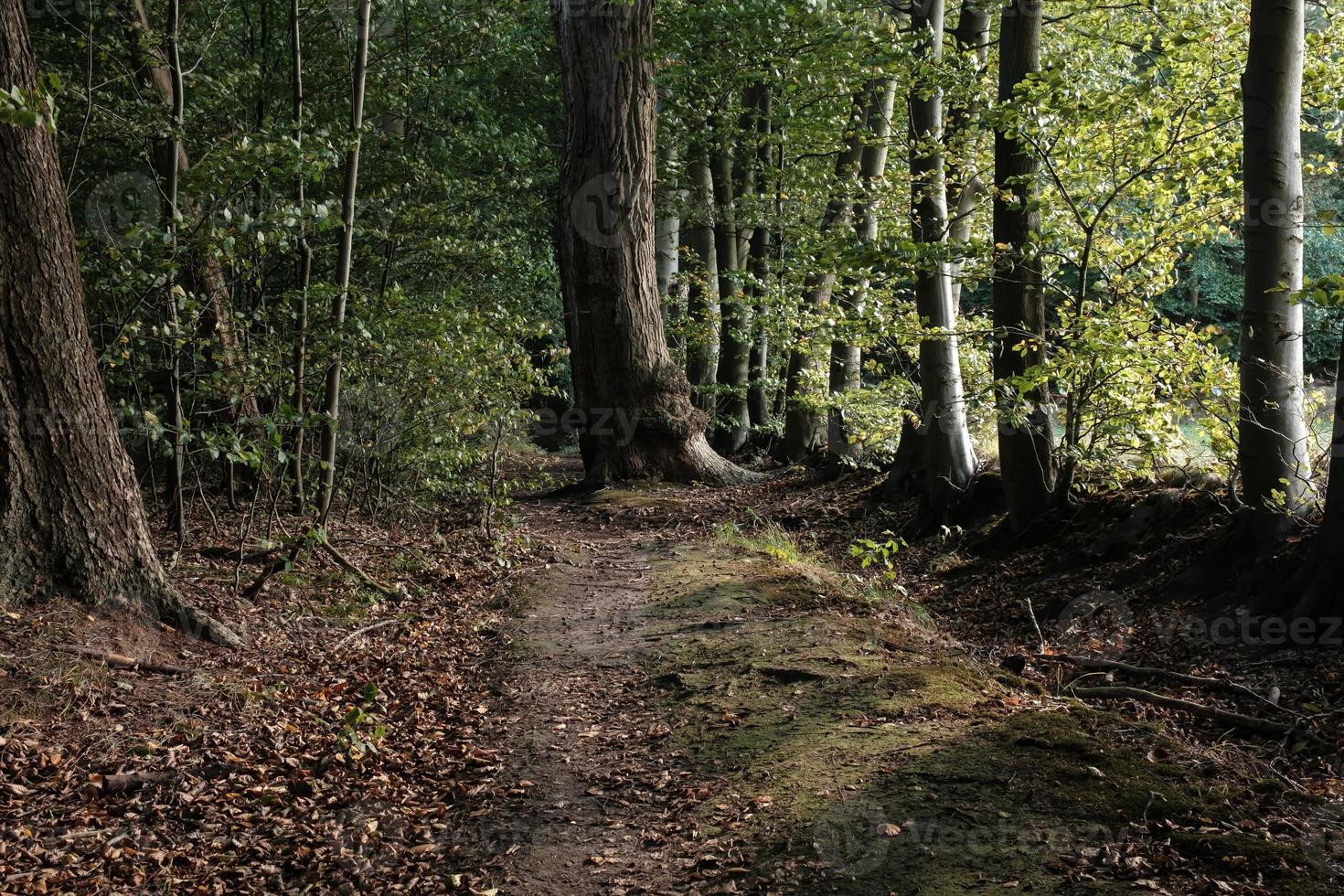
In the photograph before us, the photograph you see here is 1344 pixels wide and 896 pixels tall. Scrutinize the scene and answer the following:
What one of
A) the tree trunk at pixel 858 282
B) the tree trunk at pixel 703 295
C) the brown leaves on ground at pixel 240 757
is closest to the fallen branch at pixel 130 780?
the brown leaves on ground at pixel 240 757

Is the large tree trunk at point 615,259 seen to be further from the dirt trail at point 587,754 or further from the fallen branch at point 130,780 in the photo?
the fallen branch at point 130,780

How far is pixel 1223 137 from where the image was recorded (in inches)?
308

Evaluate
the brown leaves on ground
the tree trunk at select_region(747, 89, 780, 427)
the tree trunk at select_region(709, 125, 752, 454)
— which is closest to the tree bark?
the brown leaves on ground

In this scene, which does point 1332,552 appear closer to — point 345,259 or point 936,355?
point 936,355

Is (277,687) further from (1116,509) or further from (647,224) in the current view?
(647,224)

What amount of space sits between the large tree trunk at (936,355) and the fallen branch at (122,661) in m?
7.33

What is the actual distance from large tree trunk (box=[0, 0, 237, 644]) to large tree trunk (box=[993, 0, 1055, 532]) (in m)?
5.97

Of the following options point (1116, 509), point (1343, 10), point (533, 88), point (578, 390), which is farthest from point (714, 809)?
point (533, 88)

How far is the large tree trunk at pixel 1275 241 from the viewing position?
591 centimetres

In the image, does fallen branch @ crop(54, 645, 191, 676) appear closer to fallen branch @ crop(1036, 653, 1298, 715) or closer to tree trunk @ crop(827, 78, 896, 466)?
fallen branch @ crop(1036, 653, 1298, 715)

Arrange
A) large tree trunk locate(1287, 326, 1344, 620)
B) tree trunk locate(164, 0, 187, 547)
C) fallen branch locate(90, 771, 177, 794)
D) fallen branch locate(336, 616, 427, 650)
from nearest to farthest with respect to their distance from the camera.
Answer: fallen branch locate(90, 771, 177, 794)
large tree trunk locate(1287, 326, 1344, 620)
tree trunk locate(164, 0, 187, 547)
fallen branch locate(336, 616, 427, 650)

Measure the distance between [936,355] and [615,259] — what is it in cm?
484

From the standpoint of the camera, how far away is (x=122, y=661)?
16.4 ft

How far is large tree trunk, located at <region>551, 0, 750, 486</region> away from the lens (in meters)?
13.0
